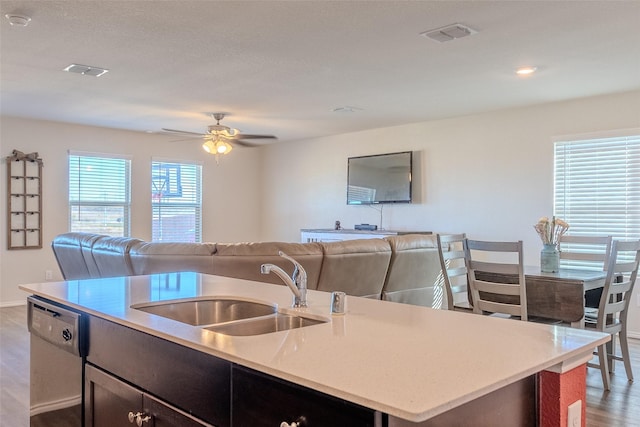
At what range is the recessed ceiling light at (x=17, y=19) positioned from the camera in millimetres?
3127

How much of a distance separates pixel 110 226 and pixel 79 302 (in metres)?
6.14

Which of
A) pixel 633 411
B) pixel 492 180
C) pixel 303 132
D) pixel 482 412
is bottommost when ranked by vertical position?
pixel 633 411

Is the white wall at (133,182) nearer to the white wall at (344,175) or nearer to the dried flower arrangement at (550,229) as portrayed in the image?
the white wall at (344,175)

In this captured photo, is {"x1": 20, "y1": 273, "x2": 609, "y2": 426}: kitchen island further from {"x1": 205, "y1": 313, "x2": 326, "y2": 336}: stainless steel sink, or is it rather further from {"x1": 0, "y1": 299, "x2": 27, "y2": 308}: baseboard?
{"x1": 0, "y1": 299, "x2": 27, "y2": 308}: baseboard

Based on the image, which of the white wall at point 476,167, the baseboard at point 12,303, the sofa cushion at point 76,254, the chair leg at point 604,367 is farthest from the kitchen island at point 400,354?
the baseboard at point 12,303

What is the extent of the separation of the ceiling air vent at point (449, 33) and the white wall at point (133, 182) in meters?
5.55

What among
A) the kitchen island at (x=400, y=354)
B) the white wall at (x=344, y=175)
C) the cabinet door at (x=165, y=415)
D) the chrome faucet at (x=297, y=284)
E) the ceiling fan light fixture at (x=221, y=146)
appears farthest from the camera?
the ceiling fan light fixture at (x=221, y=146)

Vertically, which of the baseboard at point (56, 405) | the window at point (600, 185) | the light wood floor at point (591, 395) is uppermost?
the window at point (600, 185)

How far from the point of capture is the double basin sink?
1.60 meters

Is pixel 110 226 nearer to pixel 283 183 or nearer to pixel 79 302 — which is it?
pixel 283 183

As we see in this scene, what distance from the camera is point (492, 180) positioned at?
19.8 feet

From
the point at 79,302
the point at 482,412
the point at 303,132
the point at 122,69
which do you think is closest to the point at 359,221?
the point at 303,132

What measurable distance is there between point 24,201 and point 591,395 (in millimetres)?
6750

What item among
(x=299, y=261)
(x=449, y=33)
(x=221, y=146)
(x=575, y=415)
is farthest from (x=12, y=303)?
(x=575, y=415)
